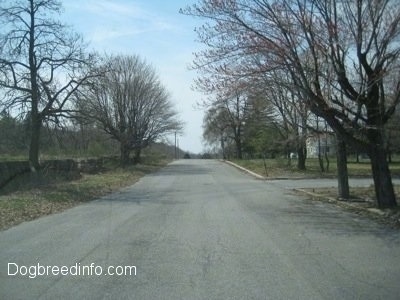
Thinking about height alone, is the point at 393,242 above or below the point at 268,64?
below

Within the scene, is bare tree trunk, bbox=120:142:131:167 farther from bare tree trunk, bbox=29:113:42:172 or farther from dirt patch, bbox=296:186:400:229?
dirt patch, bbox=296:186:400:229

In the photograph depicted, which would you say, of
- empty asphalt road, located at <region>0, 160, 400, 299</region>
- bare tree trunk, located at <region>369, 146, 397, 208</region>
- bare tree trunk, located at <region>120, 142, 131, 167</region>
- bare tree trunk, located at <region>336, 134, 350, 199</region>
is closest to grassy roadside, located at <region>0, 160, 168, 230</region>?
empty asphalt road, located at <region>0, 160, 400, 299</region>

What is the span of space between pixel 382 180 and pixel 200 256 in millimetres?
9192

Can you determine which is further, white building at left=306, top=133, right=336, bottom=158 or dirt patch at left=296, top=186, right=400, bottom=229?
white building at left=306, top=133, right=336, bottom=158

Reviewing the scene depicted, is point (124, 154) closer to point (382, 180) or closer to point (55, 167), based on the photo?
point (55, 167)

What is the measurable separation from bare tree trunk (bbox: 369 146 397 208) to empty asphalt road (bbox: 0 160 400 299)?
5.00ft

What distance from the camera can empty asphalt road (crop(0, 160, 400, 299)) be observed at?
22.8 ft

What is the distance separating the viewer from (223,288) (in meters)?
7.00

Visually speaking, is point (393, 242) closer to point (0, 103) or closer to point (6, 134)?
point (0, 103)

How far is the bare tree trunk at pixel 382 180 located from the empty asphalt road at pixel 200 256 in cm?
152

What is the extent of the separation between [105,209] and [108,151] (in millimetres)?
44031

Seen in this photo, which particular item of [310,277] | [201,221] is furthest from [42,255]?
[201,221]

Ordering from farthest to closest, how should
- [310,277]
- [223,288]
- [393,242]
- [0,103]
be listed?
[0,103] → [393,242] → [310,277] → [223,288]

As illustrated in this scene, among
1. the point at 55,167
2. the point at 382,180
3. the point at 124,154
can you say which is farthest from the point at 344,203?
the point at 124,154
